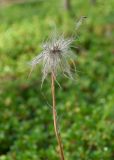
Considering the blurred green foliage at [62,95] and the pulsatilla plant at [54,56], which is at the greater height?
the pulsatilla plant at [54,56]

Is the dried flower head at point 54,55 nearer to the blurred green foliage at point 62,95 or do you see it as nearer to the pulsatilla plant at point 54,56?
the pulsatilla plant at point 54,56

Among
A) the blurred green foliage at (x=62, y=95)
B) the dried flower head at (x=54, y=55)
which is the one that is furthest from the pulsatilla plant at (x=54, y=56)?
the blurred green foliage at (x=62, y=95)

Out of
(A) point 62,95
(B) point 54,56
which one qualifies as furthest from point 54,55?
(A) point 62,95

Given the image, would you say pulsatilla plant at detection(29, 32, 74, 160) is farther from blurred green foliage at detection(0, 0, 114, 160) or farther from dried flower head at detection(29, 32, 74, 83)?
blurred green foliage at detection(0, 0, 114, 160)

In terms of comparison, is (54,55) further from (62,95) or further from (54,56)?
(62,95)

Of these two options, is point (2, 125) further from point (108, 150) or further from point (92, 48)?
point (92, 48)

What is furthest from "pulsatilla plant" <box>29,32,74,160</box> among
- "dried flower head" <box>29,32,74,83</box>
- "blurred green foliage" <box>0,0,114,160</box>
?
"blurred green foliage" <box>0,0,114,160</box>
